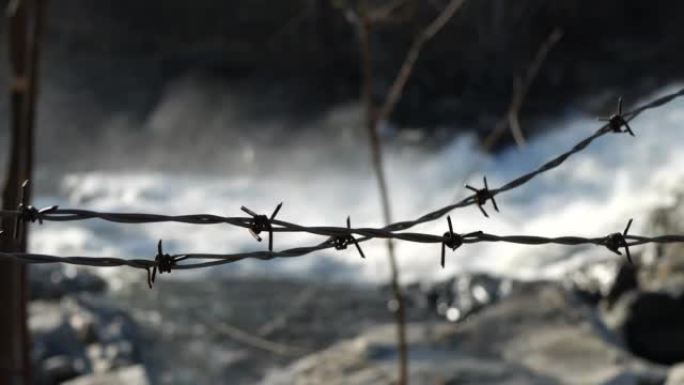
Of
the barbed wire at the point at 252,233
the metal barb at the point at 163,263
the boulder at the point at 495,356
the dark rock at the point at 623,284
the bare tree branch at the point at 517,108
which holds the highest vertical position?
the bare tree branch at the point at 517,108

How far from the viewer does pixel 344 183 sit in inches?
502

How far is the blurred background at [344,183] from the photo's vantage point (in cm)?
524

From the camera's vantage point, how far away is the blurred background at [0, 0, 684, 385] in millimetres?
5238

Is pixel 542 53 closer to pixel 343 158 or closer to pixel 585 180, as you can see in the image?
pixel 585 180

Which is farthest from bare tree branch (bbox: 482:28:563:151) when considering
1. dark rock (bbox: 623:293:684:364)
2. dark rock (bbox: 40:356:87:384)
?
dark rock (bbox: 40:356:87:384)

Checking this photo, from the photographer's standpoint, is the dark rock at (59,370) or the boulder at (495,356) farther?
the dark rock at (59,370)

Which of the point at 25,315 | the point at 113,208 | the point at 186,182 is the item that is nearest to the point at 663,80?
Result: the point at 186,182

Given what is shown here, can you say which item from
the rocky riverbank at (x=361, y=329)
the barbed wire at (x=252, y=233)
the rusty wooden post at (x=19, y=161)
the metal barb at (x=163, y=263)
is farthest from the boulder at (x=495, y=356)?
the metal barb at (x=163, y=263)

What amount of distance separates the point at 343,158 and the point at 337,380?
379 inches

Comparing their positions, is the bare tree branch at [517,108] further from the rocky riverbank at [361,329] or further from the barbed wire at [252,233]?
the barbed wire at [252,233]

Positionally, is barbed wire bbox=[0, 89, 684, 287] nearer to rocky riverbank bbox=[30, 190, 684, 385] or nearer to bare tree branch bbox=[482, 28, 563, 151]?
bare tree branch bbox=[482, 28, 563, 151]

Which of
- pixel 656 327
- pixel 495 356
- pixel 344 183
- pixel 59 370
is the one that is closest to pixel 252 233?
pixel 495 356

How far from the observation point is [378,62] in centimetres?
1463

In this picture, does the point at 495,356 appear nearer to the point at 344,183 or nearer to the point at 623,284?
the point at 623,284
